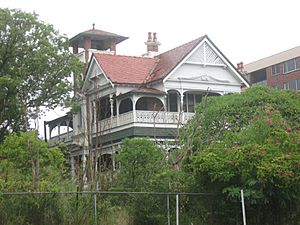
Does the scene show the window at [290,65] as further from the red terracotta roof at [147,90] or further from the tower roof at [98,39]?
the red terracotta roof at [147,90]

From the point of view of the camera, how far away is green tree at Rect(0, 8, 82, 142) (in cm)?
3300

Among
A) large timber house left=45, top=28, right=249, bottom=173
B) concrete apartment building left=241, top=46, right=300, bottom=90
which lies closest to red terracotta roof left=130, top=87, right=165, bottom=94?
large timber house left=45, top=28, right=249, bottom=173

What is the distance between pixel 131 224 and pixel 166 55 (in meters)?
21.6

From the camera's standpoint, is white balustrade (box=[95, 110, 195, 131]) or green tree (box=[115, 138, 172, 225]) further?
white balustrade (box=[95, 110, 195, 131])

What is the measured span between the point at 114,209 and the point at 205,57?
797 inches

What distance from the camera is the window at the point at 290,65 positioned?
218ft

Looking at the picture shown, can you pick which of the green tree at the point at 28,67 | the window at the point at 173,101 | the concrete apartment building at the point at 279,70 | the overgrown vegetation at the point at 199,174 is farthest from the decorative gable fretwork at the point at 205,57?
the concrete apartment building at the point at 279,70

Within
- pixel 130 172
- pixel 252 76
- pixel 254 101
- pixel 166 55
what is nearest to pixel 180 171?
pixel 130 172

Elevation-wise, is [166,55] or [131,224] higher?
[166,55]

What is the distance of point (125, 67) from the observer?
121ft

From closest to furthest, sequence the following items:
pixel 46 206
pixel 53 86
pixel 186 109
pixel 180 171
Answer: pixel 46 206 < pixel 180 171 < pixel 53 86 < pixel 186 109

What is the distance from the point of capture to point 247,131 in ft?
67.9

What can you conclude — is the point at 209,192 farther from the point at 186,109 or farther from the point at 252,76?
the point at 252,76

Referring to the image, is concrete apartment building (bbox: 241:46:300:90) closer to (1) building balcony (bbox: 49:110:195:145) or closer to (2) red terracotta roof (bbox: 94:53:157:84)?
(2) red terracotta roof (bbox: 94:53:157:84)
